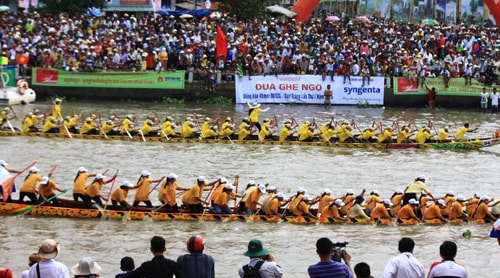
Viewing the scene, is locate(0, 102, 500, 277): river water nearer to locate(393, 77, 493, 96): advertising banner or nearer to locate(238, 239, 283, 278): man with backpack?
locate(393, 77, 493, 96): advertising banner

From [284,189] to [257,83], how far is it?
483 inches

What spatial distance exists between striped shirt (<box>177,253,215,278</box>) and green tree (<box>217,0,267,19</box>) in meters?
27.4

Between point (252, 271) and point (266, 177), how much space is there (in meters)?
12.5

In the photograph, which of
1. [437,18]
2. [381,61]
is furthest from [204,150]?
[437,18]

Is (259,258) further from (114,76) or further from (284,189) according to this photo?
(114,76)

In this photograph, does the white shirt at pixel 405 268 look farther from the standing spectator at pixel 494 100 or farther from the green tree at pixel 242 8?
the green tree at pixel 242 8

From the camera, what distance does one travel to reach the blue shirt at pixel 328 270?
7.52 meters

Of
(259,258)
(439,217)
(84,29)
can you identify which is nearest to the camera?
(259,258)

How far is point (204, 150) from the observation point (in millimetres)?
23312

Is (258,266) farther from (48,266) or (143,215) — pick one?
(143,215)

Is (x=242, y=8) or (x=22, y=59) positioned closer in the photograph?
(x=22, y=59)

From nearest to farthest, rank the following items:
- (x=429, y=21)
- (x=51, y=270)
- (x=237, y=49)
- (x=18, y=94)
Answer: (x=51, y=270) < (x=18, y=94) < (x=237, y=49) < (x=429, y=21)

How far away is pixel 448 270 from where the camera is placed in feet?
25.0

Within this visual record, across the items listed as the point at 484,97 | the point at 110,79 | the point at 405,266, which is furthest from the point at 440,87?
the point at 405,266
